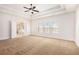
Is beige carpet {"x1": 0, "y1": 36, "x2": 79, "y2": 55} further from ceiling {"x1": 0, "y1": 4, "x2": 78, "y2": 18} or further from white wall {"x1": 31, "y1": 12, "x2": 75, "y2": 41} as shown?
ceiling {"x1": 0, "y1": 4, "x2": 78, "y2": 18}

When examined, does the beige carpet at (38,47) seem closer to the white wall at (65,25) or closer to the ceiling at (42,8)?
the white wall at (65,25)

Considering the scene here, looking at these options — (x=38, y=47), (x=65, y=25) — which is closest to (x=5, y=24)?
(x=38, y=47)

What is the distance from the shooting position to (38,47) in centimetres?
198

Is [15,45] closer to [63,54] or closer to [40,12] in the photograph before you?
[40,12]

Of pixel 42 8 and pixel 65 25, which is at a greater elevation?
pixel 42 8

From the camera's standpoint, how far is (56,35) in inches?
80.2

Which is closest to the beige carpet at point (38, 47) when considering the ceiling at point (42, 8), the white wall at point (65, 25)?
the white wall at point (65, 25)

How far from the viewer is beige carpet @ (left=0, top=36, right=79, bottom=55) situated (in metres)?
1.93

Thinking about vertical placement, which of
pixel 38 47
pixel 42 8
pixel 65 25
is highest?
pixel 42 8

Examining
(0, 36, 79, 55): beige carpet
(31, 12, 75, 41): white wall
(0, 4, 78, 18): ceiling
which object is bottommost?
(0, 36, 79, 55): beige carpet

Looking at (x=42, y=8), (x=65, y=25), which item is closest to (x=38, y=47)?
(x=65, y=25)

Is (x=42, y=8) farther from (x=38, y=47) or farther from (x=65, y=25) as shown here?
(x=38, y=47)

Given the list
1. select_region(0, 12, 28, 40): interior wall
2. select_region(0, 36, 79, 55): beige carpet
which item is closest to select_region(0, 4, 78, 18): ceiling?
select_region(0, 12, 28, 40): interior wall

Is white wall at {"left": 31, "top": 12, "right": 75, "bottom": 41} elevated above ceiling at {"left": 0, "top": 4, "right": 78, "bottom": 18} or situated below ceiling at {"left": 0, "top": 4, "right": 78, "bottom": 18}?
below
